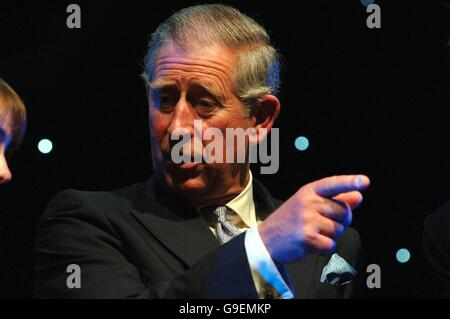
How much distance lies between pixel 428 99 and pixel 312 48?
42 cm

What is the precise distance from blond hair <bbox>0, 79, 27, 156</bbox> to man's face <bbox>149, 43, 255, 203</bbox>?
0.35 metres

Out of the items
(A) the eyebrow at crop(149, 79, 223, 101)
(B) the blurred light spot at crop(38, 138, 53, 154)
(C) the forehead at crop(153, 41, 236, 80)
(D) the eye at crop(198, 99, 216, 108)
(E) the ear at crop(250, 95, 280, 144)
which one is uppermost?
(C) the forehead at crop(153, 41, 236, 80)

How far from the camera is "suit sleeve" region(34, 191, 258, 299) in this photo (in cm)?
182

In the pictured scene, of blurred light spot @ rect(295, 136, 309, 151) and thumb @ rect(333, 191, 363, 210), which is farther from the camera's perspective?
blurred light spot @ rect(295, 136, 309, 151)

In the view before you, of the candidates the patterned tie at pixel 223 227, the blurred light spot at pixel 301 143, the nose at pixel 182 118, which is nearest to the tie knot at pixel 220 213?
the patterned tie at pixel 223 227

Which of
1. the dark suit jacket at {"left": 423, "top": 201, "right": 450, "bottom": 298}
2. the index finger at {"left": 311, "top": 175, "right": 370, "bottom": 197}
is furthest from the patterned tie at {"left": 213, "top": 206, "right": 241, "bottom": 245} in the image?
the dark suit jacket at {"left": 423, "top": 201, "right": 450, "bottom": 298}

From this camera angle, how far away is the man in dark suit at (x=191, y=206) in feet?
6.45

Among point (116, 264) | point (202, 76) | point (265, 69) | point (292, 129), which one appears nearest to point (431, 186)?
point (292, 129)

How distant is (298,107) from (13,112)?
3.13ft

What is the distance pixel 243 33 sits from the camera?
2299mm

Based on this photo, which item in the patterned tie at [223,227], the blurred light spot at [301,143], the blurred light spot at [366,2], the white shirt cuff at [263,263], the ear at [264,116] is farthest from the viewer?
the blurred light spot at [301,143]

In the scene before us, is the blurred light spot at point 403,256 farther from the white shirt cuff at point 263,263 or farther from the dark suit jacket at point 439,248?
the white shirt cuff at point 263,263

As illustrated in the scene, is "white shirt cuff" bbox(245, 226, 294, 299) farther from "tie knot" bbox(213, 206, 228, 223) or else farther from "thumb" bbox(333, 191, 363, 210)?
"tie knot" bbox(213, 206, 228, 223)

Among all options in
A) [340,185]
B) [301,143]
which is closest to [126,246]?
[340,185]
